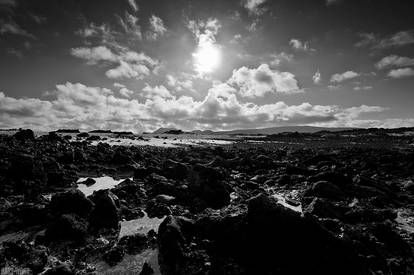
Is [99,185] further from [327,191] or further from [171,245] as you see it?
[327,191]

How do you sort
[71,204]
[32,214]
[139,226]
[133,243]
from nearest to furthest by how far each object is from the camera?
[133,243] < [32,214] < [139,226] < [71,204]

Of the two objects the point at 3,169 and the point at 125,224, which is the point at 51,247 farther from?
the point at 3,169

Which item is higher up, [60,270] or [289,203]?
[60,270]

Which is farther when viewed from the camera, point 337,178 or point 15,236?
point 337,178

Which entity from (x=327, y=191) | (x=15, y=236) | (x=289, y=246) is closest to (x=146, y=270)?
(x=289, y=246)

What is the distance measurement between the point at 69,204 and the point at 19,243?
263cm

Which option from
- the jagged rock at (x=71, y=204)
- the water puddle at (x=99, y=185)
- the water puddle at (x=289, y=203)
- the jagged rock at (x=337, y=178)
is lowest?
the water puddle at (x=289, y=203)

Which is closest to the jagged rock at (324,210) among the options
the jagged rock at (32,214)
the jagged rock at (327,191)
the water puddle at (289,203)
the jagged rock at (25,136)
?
the water puddle at (289,203)

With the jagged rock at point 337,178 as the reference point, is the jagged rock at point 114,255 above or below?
below

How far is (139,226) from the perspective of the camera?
838cm

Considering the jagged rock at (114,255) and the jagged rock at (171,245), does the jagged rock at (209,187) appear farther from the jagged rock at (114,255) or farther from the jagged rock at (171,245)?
the jagged rock at (114,255)

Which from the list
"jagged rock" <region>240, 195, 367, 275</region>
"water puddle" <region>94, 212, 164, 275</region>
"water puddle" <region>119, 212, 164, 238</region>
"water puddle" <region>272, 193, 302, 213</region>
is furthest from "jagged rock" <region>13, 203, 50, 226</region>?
"water puddle" <region>272, 193, 302, 213</region>

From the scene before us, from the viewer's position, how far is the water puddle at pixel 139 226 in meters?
7.91

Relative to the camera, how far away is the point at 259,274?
581cm
